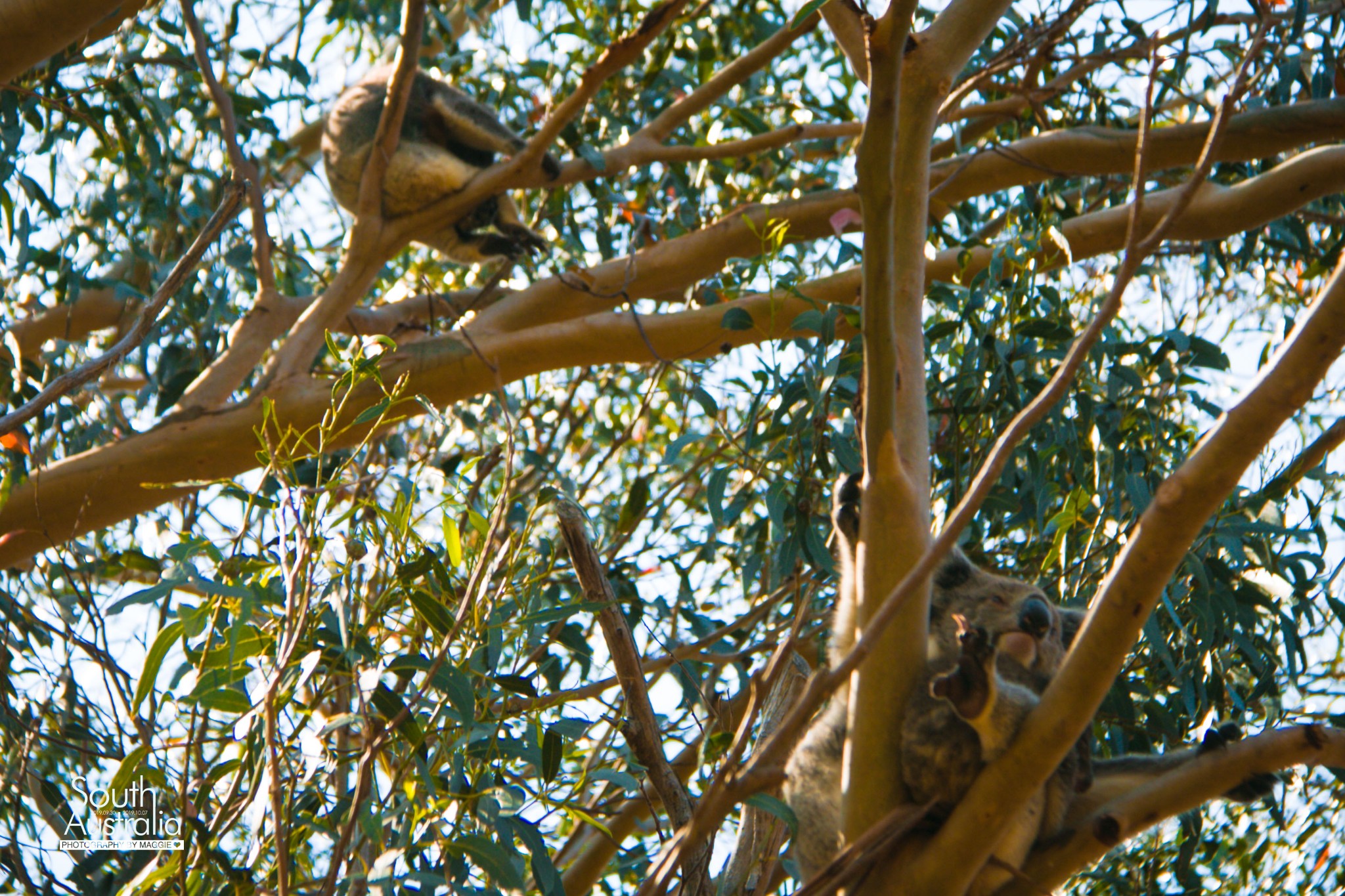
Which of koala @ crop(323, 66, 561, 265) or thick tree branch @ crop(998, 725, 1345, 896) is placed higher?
koala @ crop(323, 66, 561, 265)

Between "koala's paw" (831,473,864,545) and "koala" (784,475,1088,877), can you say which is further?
"koala's paw" (831,473,864,545)

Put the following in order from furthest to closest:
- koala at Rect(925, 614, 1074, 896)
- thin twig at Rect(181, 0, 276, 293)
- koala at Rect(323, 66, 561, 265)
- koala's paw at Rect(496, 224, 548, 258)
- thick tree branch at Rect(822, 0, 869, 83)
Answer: koala's paw at Rect(496, 224, 548, 258)
koala at Rect(323, 66, 561, 265)
thin twig at Rect(181, 0, 276, 293)
thick tree branch at Rect(822, 0, 869, 83)
koala at Rect(925, 614, 1074, 896)

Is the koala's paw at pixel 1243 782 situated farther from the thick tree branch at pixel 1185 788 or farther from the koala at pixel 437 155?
the koala at pixel 437 155

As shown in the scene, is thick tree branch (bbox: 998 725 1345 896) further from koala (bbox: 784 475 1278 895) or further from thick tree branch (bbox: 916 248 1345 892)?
thick tree branch (bbox: 916 248 1345 892)

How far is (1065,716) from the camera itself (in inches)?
49.0

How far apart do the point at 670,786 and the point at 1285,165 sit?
2570 mm

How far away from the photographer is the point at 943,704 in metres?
1.50

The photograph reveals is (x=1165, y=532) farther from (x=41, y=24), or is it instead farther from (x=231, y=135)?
(x=231, y=135)

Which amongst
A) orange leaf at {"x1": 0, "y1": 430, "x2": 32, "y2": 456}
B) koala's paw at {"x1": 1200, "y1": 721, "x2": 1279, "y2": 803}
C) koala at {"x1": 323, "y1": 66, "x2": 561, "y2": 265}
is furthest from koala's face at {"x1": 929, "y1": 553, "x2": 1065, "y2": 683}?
koala at {"x1": 323, "y1": 66, "x2": 561, "y2": 265}

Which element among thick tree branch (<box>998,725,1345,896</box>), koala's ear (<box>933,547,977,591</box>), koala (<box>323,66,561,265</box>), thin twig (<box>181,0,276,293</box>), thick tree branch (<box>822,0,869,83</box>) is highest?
koala (<box>323,66,561,265</box>)

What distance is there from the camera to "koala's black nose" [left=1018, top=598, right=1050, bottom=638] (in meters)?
1.90

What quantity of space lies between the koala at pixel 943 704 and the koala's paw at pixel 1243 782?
22 centimetres

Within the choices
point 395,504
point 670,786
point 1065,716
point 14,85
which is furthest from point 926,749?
point 14,85

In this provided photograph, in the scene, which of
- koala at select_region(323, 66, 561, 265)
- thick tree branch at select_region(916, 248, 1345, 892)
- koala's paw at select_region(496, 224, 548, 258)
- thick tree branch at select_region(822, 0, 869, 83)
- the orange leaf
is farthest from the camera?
koala's paw at select_region(496, 224, 548, 258)
